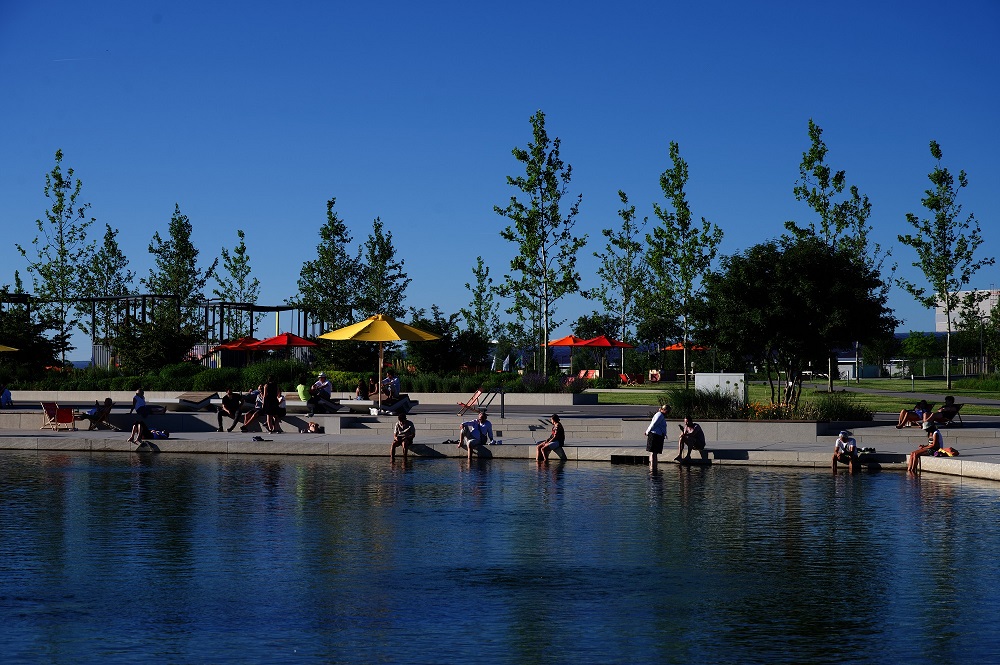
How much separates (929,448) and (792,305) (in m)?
8.38

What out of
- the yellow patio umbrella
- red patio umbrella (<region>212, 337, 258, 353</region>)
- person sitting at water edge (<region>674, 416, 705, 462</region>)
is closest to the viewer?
person sitting at water edge (<region>674, 416, 705, 462</region>)

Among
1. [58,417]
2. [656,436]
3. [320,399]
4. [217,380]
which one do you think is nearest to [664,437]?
[656,436]

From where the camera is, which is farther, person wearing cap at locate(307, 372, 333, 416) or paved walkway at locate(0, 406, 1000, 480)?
person wearing cap at locate(307, 372, 333, 416)

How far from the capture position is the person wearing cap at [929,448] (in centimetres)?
2161

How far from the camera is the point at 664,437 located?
22.5 meters

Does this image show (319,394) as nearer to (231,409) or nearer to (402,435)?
(231,409)

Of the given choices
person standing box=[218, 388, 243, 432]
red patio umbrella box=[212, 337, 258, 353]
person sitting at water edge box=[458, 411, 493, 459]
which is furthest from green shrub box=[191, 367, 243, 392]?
person sitting at water edge box=[458, 411, 493, 459]

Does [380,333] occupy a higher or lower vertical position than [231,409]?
higher

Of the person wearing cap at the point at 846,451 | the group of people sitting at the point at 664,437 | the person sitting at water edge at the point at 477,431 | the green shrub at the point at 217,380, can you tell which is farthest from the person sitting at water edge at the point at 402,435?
the green shrub at the point at 217,380

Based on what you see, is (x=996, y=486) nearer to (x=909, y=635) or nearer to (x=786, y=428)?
(x=786, y=428)

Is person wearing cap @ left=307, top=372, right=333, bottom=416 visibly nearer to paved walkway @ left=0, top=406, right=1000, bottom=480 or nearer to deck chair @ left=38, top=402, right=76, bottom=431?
paved walkway @ left=0, top=406, right=1000, bottom=480

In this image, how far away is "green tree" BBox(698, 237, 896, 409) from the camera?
29625 mm

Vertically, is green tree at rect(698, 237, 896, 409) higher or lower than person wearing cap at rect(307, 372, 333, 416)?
higher

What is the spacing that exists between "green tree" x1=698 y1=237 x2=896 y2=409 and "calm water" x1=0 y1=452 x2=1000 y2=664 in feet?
33.2
